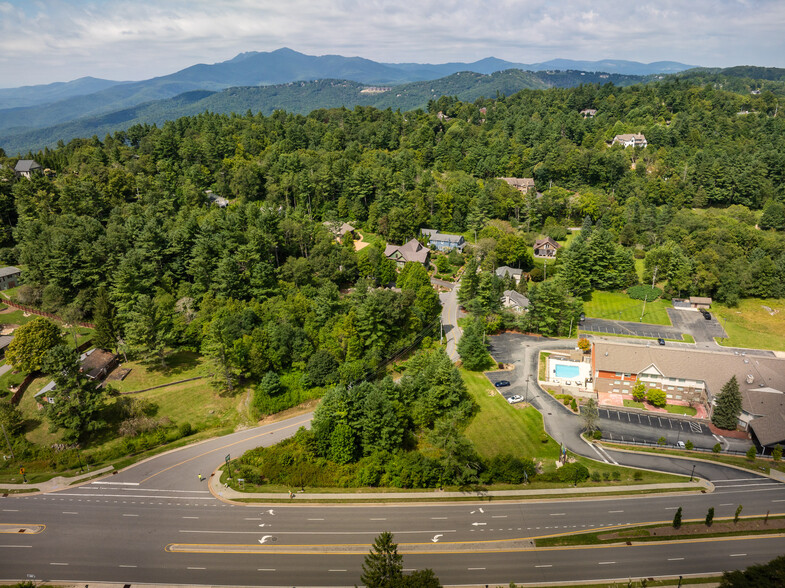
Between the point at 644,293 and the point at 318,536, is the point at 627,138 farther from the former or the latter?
the point at 318,536

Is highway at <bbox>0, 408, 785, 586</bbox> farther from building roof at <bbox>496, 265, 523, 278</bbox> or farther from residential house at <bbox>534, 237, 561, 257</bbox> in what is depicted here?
residential house at <bbox>534, 237, 561, 257</bbox>

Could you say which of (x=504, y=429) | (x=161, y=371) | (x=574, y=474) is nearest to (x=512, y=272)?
(x=504, y=429)

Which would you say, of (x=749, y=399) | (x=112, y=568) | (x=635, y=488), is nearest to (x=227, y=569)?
(x=112, y=568)

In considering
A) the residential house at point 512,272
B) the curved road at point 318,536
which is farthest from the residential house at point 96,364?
the residential house at point 512,272

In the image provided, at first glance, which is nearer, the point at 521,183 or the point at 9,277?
the point at 9,277

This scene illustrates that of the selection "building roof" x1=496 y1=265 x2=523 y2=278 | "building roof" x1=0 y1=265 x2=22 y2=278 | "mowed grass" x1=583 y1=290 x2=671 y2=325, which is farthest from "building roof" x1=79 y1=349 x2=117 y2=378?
"mowed grass" x1=583 y1=290 x2=671 y2=325

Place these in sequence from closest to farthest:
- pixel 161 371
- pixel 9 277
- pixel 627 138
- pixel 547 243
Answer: pixel 161 371
pixel 9 277
pixel 547 243
pixel 627 138
